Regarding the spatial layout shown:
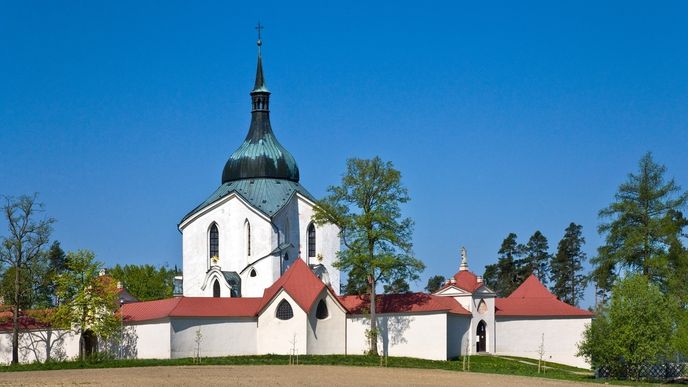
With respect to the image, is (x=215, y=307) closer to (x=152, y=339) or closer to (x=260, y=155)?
(x=152, y=339)

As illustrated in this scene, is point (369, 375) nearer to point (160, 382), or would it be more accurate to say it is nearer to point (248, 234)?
point (160, 382)

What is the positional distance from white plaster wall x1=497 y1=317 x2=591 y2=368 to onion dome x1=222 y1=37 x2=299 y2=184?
18.9 meters

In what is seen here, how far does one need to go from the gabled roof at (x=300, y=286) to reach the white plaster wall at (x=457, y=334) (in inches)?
329

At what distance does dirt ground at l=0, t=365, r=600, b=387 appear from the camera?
4950 cm

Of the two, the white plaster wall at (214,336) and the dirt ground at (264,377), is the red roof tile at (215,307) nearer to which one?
the white plaster wall at (214,336)

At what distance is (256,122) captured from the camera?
85.8 meters

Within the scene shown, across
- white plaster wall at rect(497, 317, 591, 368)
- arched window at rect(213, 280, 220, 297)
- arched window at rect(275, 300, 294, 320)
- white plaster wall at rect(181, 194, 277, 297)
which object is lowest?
white plaster wall at rect(497, 317, 591, 368)

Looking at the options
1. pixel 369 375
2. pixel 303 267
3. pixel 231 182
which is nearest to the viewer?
pixel 369 375

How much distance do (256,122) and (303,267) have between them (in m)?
15.7

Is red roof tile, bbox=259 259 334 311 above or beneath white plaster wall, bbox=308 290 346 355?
above

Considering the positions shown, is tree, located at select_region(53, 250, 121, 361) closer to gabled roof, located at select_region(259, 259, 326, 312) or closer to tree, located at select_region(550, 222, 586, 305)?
gabled roof, located at select_region(259, 259, 326, 312)

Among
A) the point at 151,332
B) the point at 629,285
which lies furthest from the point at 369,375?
the point at 151,332

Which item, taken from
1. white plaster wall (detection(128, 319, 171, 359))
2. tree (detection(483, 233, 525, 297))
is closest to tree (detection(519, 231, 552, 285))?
tree (detection(483, 233, 525, 297))

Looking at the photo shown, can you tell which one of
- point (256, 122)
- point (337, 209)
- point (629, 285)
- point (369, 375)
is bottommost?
point (369, 375)
